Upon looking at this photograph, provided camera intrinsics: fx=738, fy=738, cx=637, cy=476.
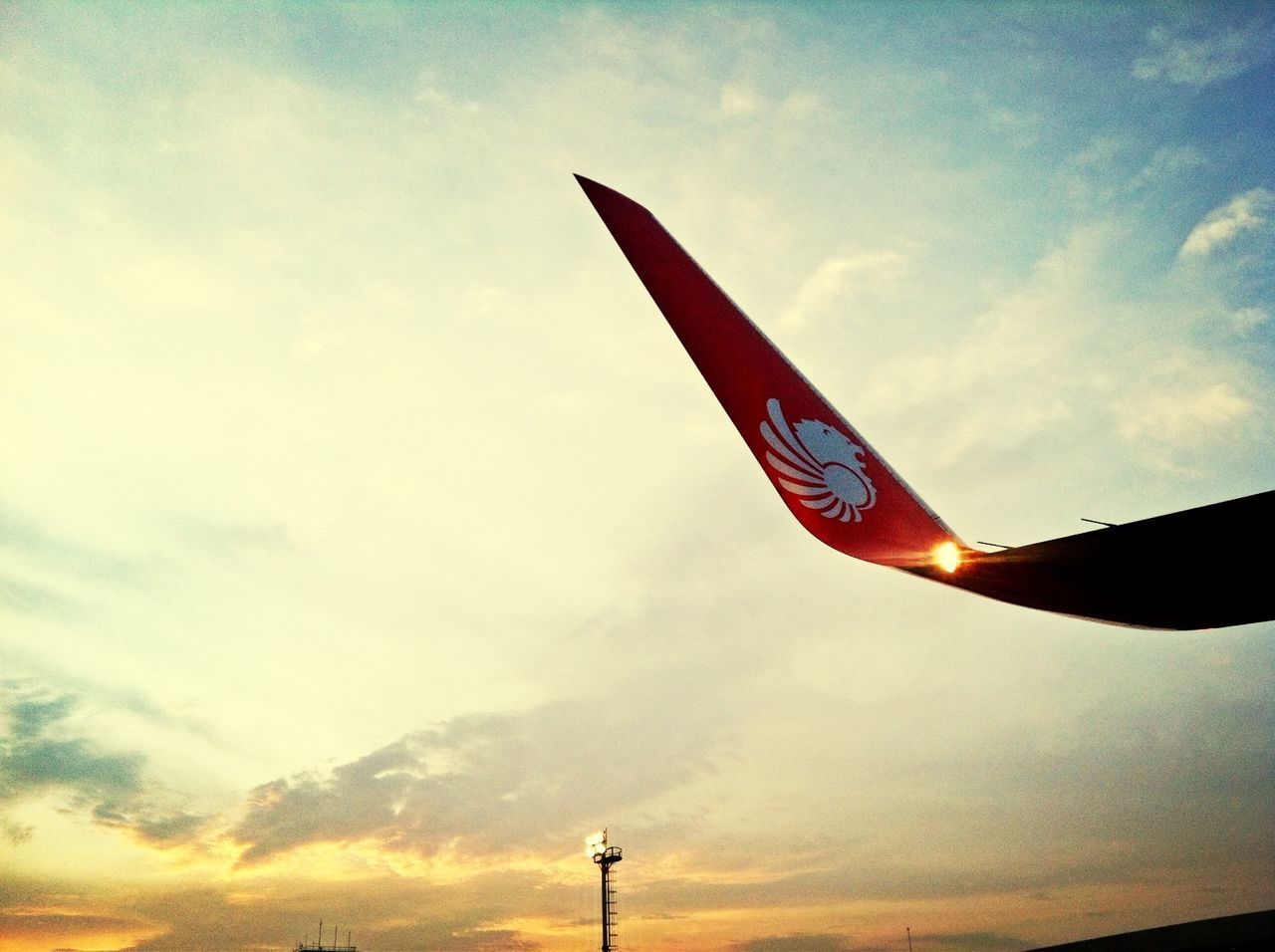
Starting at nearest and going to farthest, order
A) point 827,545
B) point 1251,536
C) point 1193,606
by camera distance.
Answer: point 1251,536 → point 1193,606 → point 827,545

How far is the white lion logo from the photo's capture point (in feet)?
21.6

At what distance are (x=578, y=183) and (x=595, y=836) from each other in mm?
48813

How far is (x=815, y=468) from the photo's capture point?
6.64 metres

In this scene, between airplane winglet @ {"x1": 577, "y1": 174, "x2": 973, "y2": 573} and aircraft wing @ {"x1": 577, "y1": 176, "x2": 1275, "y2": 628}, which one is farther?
airplane winglet @ {"x1": 577, "y1": 174, "x2": 973, "y2": 573}

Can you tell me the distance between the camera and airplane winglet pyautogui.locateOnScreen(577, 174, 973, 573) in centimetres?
648

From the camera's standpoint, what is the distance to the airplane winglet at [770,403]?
21.3 feet

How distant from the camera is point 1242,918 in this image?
25.4 m

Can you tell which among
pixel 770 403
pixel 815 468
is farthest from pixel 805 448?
pixel 770 403

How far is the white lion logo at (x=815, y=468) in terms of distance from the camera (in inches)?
259

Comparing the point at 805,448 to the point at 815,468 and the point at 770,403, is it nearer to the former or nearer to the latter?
the point at 815,468

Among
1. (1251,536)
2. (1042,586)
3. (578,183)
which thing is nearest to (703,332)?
(578,183)

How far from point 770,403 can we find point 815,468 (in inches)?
28.2

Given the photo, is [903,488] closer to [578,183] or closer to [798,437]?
[798,437]

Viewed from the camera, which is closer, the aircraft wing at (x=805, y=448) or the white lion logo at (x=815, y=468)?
the aircraft wing at (x=805, y=448)
